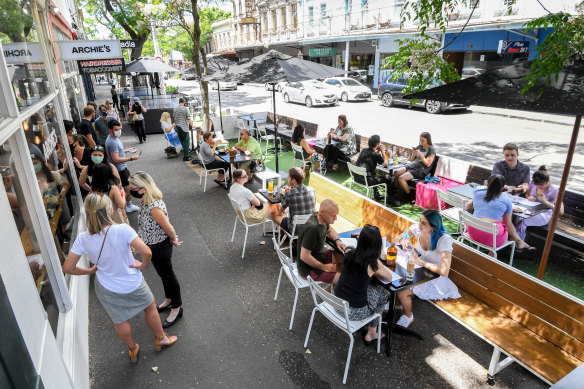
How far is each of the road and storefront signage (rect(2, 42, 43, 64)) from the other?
7.35 meters

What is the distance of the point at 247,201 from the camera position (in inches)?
231

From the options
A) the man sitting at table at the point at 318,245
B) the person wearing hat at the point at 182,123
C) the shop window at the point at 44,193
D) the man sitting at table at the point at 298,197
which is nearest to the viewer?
the shop window at the point at 44,193

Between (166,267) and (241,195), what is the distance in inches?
75.7

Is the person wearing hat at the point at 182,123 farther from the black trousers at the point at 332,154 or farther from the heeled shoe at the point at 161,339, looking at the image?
the heeled shoe at the point at 161,339

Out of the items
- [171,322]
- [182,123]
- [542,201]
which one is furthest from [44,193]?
[182,123]

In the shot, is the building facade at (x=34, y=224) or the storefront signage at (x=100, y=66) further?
the storefront signage at (x=100, y=66)

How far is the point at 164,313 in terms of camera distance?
4574 millimetres

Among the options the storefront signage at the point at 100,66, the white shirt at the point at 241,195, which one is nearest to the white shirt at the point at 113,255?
the white shirt at the point at 241,195

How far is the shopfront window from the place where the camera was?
370cm

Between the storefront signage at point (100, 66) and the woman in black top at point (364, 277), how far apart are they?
Result: 415 inches

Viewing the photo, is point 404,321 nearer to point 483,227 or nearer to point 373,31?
point 483,227

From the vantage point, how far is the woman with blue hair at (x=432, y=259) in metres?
3.88

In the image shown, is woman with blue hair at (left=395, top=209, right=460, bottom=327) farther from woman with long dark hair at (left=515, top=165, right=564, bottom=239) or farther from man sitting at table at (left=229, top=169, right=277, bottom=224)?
man sitting at table at (left=229, top=169, right=277, bottom=224)

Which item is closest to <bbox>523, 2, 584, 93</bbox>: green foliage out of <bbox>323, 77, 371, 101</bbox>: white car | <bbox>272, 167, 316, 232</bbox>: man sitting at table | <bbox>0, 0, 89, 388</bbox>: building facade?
<bbox>272, 167, 316, 232</bbox>: man sitting at table
